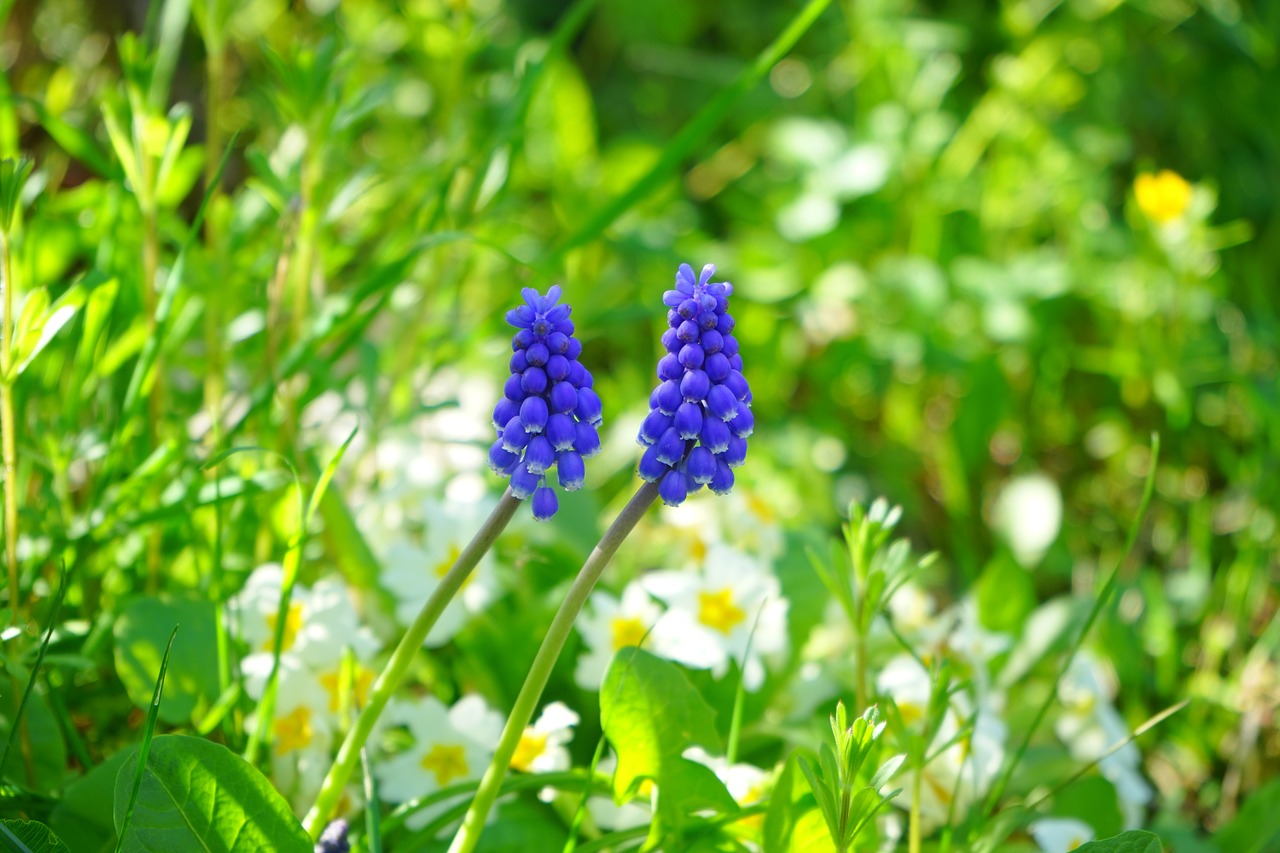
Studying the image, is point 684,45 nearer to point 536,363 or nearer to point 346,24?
point 346,24

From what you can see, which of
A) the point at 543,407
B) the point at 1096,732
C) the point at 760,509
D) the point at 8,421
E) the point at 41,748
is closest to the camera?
the point at 543,407

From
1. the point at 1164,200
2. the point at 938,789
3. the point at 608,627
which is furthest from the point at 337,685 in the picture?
the point at 1164,200

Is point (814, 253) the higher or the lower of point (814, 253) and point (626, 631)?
the higher

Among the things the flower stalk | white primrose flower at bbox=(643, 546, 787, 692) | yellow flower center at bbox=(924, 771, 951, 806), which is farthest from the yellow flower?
the flower stalk

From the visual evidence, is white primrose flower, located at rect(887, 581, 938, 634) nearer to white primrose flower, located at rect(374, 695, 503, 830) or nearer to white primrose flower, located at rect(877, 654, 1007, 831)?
white primrose flower, located at rect(877, 654, 1007, 831)

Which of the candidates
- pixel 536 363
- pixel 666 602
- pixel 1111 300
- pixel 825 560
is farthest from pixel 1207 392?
pixel 536 363

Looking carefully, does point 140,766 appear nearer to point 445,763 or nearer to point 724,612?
point 445,763
